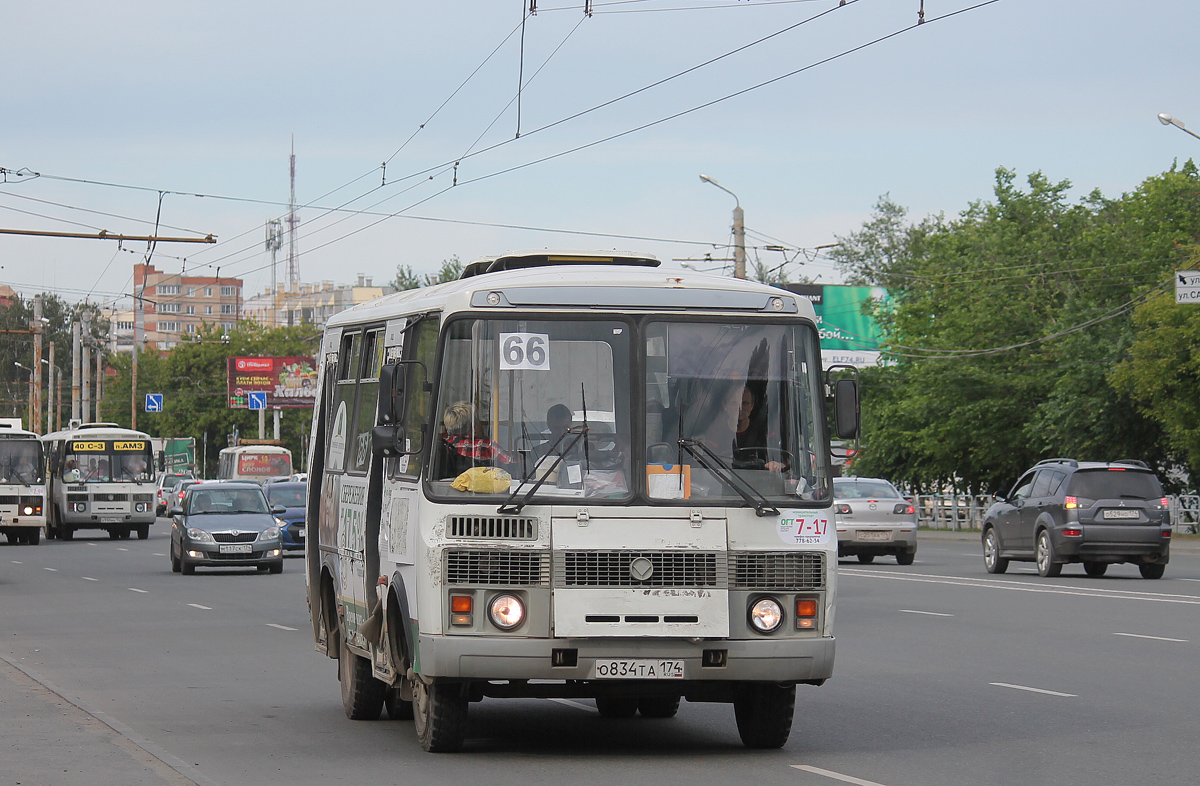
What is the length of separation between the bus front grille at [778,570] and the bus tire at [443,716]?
1.59 metres

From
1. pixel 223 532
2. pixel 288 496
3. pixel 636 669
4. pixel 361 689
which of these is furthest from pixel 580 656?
pixel 288 496

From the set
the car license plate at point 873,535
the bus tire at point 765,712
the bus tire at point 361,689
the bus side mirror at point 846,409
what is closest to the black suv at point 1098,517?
the car license plate at point 873,535

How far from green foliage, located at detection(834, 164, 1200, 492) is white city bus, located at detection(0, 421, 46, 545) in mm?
28418

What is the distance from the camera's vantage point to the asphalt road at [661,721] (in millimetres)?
9094

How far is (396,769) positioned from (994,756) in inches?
125

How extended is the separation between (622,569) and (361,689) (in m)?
2.88

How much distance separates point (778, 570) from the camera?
9281 mm

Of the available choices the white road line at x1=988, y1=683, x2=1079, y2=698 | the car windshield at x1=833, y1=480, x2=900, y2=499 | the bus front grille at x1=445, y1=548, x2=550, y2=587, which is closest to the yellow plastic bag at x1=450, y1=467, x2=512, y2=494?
the bus front grille at x1=445, y1=548, x2=550, y2=587

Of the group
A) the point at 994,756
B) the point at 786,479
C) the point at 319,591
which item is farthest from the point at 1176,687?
the point at 319,591

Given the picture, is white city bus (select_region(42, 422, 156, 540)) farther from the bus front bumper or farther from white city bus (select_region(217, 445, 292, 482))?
the bus front bumper

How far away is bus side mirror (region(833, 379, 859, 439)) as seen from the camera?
956 centimetres

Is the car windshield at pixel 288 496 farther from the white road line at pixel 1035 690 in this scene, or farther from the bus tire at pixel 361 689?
the bus tire at pixel 361 689

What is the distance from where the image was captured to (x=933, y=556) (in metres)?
36.8

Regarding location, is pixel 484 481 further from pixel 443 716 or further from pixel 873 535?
pixel 873 535
